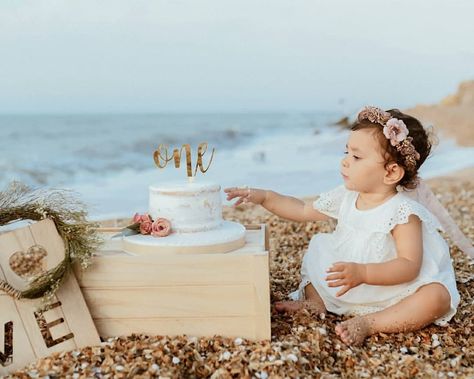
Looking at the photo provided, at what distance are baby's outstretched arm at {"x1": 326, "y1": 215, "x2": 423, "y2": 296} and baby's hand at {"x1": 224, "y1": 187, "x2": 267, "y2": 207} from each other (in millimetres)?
646

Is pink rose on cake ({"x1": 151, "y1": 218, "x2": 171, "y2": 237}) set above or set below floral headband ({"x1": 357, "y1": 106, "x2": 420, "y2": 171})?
below

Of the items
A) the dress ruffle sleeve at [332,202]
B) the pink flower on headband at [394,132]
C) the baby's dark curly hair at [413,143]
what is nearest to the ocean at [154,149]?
the dress ruffle sleeve at [332,202]

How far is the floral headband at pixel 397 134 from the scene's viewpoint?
2.86 metres

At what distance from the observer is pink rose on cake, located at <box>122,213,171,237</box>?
2.64m

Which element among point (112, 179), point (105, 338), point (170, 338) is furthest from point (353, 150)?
point (112, 179)

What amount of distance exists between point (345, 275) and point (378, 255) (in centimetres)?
35

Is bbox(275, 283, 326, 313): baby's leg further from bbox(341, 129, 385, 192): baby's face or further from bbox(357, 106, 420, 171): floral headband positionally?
bbox(357, 106, 420, 171): floral headband

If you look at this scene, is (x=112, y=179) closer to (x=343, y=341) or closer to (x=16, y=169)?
(x=16, y=169)

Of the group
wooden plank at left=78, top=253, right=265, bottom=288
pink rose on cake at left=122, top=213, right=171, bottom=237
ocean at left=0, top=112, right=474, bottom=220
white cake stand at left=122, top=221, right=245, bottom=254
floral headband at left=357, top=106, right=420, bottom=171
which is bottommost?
ocean at left=0, top=112, right=474, bottom=220

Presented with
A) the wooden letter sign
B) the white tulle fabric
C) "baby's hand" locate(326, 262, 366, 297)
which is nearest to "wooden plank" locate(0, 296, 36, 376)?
the wooden letter sign

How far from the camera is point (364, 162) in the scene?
9.59 ft

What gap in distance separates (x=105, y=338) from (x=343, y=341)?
0.97m

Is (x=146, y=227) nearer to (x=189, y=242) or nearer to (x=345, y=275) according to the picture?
(x=189, y=242)

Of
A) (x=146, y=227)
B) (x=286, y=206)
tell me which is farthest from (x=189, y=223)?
(x=286, y=206)
